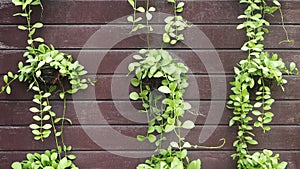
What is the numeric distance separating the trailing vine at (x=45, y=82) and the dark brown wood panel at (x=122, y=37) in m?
0.05

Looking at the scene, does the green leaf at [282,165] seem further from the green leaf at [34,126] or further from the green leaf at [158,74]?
the green leaf at [34,126]

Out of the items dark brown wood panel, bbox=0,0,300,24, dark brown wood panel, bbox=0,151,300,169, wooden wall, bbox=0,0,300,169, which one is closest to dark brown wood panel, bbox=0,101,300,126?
wooden wall, bbox=0,0,300,169

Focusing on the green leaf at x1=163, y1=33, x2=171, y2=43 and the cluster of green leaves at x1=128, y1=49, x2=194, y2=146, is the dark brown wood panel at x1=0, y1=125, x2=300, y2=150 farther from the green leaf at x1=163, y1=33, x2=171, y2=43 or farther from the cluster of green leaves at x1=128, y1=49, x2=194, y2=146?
the green leaf at x1=163, y1=33, x2=171, y2=43

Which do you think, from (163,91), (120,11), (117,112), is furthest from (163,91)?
(120,11)

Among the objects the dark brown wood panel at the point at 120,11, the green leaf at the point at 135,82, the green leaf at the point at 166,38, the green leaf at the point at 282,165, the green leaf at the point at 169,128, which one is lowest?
the green leaf at the point at 282,165

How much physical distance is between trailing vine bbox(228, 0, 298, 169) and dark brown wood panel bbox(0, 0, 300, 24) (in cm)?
6

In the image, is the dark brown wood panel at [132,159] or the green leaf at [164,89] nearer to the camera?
the green leaf at [164,89]

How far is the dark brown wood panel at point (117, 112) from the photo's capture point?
1.51m

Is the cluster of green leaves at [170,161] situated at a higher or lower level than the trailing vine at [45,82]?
lower

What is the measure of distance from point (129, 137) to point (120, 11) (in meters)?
0.52

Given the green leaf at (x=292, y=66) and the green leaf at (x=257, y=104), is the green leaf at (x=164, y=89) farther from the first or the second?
the green leaf at (x=292, y=66)

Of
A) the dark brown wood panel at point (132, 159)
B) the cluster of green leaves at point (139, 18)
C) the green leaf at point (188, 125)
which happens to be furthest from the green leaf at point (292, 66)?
the cluster of green leaves at point (139, 18)

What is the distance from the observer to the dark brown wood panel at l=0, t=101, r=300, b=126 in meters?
1.51

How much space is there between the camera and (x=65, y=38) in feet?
4.93
